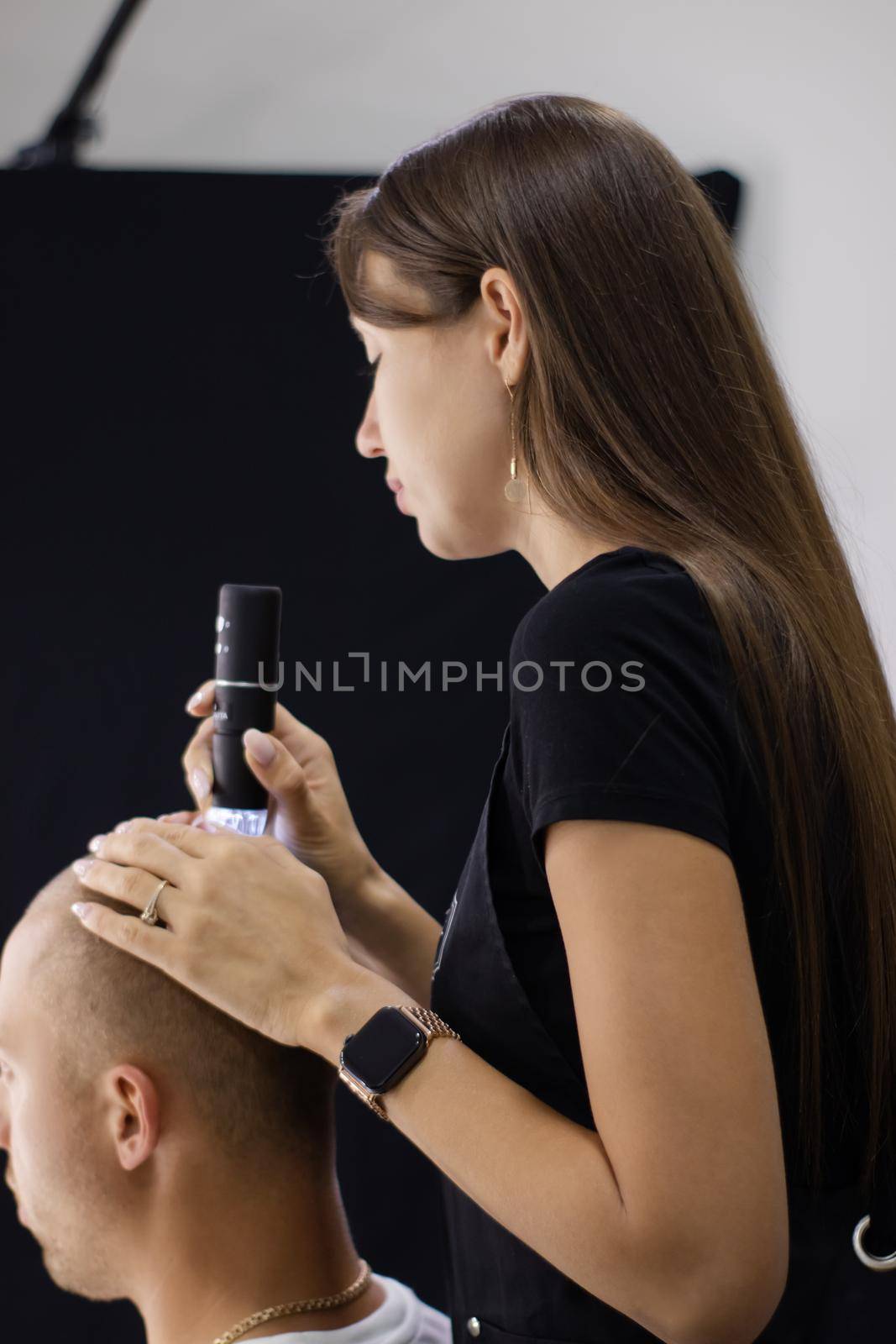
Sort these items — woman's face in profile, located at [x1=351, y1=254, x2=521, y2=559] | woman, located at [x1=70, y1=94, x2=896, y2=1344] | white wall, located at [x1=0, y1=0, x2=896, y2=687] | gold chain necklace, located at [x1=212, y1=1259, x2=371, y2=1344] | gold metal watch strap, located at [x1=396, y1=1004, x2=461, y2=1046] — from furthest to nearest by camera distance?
white wall, located at [x1=0, y1=0, x2=896, y2=687] < gold chain necklace, located at [x1=212, y1=1259, x2=371, y2=1344] < woman's face in profile, located at [x1=351, y1=254, x2=521, y2=559] < gold metal watch strap, located at [x1=396, y1=1004, x2=461, y2=1046] < woman, located at [x1=70, y1=94, x2=896, y2=1344]

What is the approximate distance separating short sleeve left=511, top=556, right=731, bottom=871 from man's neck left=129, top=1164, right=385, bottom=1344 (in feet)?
1.60

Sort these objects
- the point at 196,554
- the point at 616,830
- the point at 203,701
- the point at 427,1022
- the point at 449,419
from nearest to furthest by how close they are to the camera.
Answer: the point at 616,830 < the point at 427,1022 < the point at 449,419 < the point at 203,701 < the point at 196,554

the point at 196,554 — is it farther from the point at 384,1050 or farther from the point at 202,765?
the point at 384,1050

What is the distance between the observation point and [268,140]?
2080 millimetres

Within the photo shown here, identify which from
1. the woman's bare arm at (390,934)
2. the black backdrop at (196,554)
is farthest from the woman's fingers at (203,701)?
the black backdrop at (196,554)

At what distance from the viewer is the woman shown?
66 centimetres

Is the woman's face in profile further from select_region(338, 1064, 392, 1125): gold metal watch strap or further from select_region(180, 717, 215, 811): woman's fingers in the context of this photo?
select_region(338, 1064, 392, 1125): gold metal watch strap

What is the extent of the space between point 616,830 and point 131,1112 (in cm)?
57

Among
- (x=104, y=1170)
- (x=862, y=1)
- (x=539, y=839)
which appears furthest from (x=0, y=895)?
(x=862, y=1)

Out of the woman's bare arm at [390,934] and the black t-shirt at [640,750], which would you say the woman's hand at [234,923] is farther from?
the woman's bare arm at [390,934]

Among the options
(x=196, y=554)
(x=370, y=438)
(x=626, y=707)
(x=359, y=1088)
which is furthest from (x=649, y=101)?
(x=359, y=1088)

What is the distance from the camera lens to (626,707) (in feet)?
2.26

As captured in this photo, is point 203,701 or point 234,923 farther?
point 203,701

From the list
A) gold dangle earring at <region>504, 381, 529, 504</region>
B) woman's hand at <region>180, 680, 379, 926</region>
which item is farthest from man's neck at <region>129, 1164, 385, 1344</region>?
gold dangle earring at <region>504, 381, 529, 504</region>
